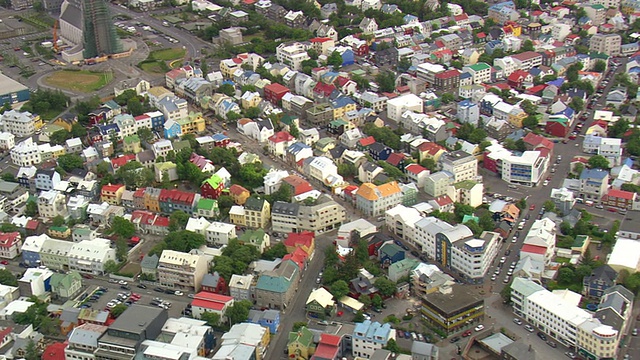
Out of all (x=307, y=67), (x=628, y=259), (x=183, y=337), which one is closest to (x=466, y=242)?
(x=628, y=259)

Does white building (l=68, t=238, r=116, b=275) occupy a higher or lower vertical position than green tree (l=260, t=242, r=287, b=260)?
higher

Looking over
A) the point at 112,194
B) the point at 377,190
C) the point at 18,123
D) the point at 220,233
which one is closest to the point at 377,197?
the point at 377,190

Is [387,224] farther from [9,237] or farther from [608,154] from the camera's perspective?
[9,237]

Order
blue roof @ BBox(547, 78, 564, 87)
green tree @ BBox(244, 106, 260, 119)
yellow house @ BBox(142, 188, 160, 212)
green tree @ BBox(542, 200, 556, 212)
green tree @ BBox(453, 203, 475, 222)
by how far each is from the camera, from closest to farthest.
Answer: green tree @ BBox(453, 203, 475, 222) → green tree @ BBox(542, 200, 556, 212) → yellow house @ BBox(142, 188, 160, 212) → green tree @ BBox(244, 106, 260, 119) → blue roof @ BBox(547, 78, 564, 87)

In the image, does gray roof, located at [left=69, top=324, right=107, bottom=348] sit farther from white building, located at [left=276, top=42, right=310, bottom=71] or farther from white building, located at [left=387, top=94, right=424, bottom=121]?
white building, located at [left=276, top=42, right=310, bottom=71]

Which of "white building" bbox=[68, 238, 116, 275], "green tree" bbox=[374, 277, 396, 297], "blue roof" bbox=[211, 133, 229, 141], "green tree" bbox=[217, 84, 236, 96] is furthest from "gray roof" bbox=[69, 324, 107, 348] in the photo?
"green tree" bbox=[217, 84, 236, 96]

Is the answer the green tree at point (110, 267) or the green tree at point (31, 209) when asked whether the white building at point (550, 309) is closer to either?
the green tree at point (110, 267)

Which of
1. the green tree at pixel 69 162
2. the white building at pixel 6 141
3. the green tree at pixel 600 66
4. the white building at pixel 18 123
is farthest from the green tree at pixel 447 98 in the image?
the white building at pixel 6 141
